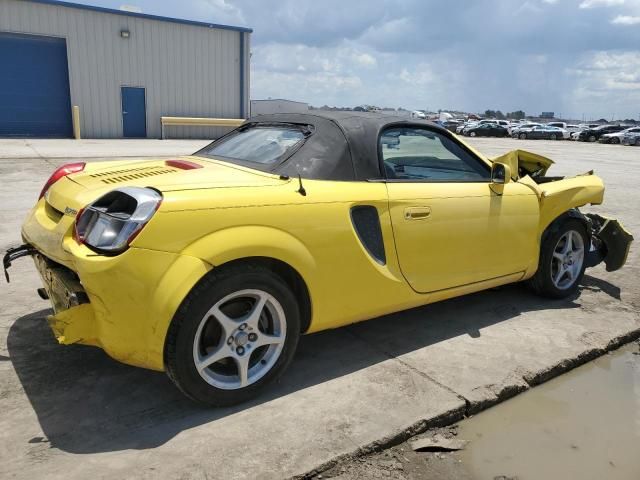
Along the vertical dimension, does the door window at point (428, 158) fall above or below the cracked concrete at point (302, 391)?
above

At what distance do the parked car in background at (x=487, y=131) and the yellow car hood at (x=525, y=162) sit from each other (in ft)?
132

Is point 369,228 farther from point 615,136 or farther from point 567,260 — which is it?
point 615,136

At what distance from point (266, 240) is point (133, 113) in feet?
74.3

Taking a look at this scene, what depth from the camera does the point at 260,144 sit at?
11.4 feet

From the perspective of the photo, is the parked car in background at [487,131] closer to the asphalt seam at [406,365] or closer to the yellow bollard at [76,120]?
the yellow bollard at [76,120]

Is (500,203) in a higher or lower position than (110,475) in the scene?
higher

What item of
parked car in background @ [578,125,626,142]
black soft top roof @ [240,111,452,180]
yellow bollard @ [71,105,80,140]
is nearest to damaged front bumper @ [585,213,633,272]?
black soft top roof @ [240,111,452,180]

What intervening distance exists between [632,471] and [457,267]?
1470 mm

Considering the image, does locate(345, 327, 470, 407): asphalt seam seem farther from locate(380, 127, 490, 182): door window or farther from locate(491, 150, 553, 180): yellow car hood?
locate(491, 150, 553, 180): yellow car hood

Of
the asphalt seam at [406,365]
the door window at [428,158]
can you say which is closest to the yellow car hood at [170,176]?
the door window at [428,158]

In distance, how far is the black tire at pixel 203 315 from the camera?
8.11 feet

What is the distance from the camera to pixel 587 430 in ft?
9.24

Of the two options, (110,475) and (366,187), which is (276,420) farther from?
(366,187)

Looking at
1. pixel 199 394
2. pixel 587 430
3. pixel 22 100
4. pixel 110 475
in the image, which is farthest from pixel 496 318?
pixel 22 100
